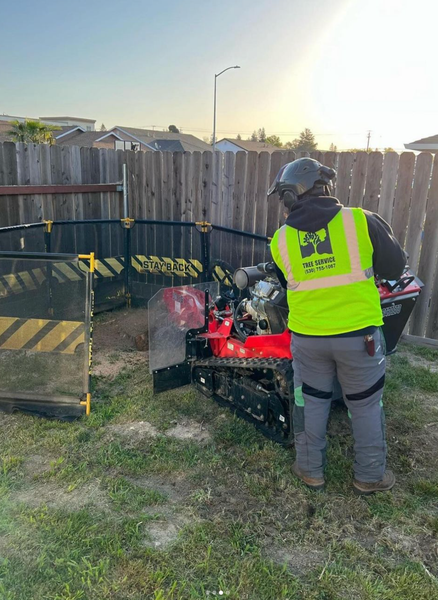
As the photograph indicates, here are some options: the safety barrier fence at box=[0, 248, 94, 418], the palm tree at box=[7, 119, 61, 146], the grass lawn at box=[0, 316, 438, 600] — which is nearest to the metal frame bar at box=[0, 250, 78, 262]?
the safety barrier fence at box=[0, 248, 94, 418]

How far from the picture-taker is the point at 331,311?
3.11 metres

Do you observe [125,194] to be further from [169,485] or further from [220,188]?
[169,485]

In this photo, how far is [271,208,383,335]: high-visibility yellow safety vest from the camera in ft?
9.98

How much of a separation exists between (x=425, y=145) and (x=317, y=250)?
67.2 feet

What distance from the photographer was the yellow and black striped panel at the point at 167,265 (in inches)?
280

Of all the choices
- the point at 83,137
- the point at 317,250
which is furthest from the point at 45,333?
the point at 83,137

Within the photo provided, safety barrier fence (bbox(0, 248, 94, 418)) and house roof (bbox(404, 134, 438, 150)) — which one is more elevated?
house roof (bbox(404, 134, 438, 150))

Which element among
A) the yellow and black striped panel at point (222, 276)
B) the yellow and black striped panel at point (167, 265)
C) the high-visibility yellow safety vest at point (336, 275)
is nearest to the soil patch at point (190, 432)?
the high-visibility yellow safety vest at point (336, 275)

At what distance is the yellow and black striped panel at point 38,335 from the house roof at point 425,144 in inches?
803

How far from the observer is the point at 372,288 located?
10.3 feet

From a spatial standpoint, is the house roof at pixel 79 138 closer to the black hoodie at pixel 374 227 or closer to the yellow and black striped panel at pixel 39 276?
the yellow and black striped panel at pixel 39 276

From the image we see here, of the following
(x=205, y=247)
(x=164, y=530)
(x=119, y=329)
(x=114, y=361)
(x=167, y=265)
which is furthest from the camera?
(x=167, y=265)

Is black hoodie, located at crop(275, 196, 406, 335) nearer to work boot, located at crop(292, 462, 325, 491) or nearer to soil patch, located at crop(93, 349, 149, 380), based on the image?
work boot, located at crop(292, 462, 325, 491)

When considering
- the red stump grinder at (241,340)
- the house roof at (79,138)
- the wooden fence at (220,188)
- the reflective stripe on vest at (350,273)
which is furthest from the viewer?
the house roof at (79,138)
